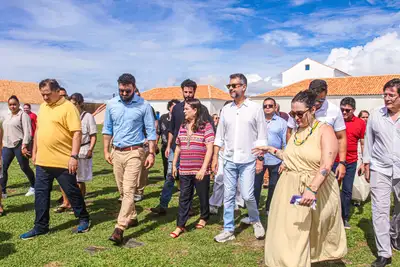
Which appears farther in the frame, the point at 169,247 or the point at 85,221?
the point at 85,221

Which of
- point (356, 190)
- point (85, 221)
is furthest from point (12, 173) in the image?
point (356, 190)

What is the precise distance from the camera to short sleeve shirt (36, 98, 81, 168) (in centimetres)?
494

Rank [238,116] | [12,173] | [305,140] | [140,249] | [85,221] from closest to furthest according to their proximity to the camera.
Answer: [305,140], [140,249], [238,116], [85,221], [12,173]

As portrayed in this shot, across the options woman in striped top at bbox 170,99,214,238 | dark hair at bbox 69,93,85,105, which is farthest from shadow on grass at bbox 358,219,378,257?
dark hair at bbox 69,93,85,105

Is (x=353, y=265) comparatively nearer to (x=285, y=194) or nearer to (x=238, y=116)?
(x=285, y=194)

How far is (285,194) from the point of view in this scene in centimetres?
364

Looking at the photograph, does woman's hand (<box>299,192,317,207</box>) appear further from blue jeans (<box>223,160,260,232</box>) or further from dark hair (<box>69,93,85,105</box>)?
dark hair (<box>69,93,85,105</box>)

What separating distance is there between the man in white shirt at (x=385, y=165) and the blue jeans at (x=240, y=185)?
1.46 metres

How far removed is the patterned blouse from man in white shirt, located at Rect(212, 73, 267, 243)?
245 mm

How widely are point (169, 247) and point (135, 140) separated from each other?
1.51 meters

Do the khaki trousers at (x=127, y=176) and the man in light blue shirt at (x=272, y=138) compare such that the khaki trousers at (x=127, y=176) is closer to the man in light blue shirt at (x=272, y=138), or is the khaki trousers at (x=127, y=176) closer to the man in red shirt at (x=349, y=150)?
the man in light blue shirt at (x=272, y=138)

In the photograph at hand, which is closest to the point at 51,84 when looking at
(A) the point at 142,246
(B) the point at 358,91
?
(A) the point at 142,246

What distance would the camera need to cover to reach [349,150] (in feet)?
19.2

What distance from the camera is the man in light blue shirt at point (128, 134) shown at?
4922mm
